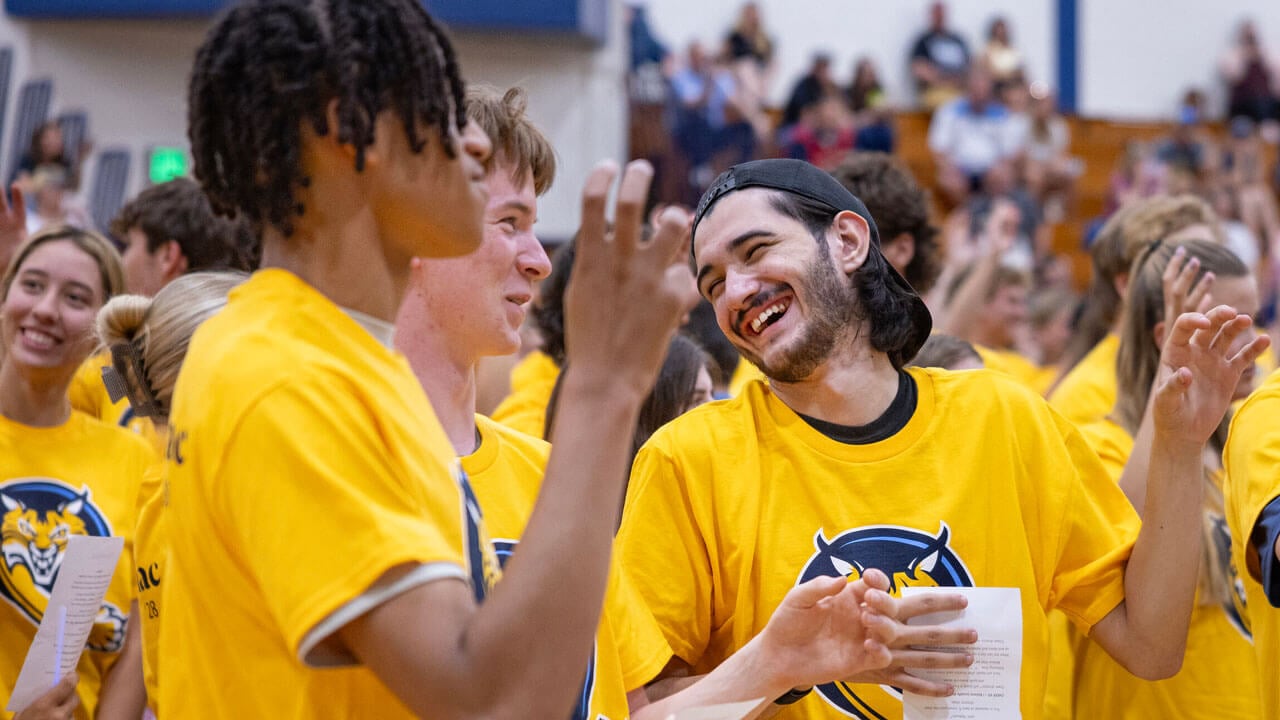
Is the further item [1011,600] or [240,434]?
[1011,600]

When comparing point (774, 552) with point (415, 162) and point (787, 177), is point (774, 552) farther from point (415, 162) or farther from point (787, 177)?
point (415, 162)

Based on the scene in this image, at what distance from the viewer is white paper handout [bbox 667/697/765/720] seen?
6.62 feet

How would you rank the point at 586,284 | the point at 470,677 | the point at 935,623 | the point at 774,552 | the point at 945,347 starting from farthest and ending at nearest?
the point at 945,347, the point at 774,552, the point at 935,623, the point at 586,284, the point at 470,677

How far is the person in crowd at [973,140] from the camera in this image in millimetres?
14133

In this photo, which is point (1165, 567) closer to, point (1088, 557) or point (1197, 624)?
point (1088, 557)

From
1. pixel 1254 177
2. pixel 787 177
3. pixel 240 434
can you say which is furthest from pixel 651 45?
pixel 240 434

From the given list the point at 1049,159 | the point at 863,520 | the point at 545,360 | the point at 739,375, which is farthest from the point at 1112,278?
the point at 1049,159

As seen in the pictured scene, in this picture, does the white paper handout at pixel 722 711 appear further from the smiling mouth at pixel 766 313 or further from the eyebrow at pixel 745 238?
the eyebrow at pixel 745 238

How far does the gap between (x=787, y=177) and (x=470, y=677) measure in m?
1.61

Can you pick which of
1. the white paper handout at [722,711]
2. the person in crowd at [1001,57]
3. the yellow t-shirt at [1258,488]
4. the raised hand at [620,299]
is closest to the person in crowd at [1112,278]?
the yellow t-shirt at [1258,488]

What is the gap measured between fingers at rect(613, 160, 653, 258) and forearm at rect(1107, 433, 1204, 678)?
1496 mm

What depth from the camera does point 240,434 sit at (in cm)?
133

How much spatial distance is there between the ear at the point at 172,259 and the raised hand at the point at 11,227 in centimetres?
42

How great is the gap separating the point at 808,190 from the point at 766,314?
0.94ft
